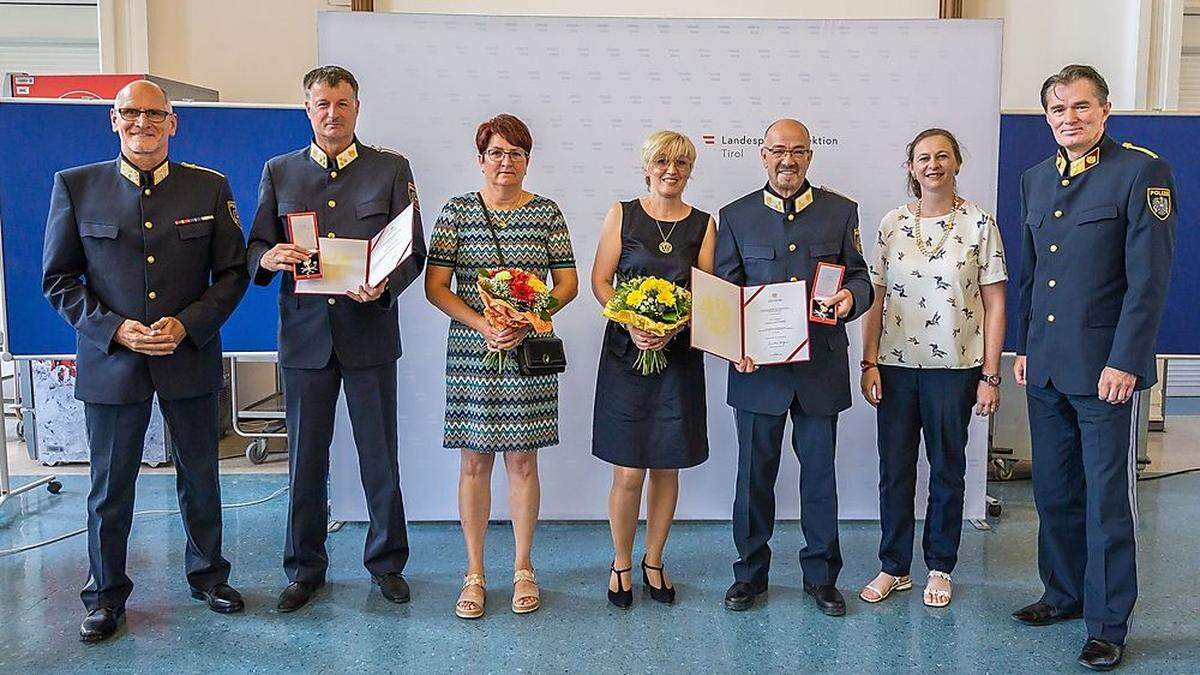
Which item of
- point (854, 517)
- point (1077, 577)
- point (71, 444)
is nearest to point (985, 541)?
point (854, 517)

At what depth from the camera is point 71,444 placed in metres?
5.45

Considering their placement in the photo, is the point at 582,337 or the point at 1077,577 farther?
the point at 582,337

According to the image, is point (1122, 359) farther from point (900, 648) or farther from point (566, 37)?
point (566, 37)

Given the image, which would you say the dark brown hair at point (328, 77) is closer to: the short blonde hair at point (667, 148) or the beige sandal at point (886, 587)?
the short blonde hair at point (667, 148)

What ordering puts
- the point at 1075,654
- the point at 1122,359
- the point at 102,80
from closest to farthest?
the point at 1122,359, the point at 1075,654, the point at 102,80

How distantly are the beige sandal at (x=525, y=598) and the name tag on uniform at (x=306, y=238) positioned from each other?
48.9 inches

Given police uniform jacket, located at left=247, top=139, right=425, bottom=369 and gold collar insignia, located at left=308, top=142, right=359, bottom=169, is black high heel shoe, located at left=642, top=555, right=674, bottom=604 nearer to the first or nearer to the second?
police uniform jacket, located at left=247, top=139, right=425, bottom=369

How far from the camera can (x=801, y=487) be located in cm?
330

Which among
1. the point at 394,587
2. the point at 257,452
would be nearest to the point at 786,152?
the point at 394,587

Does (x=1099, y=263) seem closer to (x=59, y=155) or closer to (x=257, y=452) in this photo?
(x=59, y=155)

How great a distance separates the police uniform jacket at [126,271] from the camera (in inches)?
120

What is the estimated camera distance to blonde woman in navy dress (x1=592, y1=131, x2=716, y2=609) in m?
3.15

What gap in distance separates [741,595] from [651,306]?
1.13 meters

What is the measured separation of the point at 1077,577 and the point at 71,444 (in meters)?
5.10
